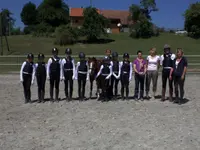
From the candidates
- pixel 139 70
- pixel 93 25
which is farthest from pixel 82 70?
pixel 93 25

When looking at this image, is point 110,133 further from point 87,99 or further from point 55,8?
point 55,8

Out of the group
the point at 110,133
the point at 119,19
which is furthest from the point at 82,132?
the point at 119,19

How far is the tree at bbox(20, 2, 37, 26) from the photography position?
81.8 m

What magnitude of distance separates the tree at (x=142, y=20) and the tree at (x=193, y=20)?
5642mm

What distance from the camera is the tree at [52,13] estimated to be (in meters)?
62.6

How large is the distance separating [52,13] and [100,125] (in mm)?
57878

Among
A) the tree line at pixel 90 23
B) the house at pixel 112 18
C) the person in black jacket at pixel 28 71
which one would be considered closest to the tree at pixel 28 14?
the house at pixel 112 18

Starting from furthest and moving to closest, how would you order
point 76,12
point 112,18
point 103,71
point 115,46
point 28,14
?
1. point 28,14
2. point 76,12
3. point 112,18
4. point 115,46
5. point 103,71

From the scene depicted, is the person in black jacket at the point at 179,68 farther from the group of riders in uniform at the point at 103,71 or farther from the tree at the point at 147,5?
the tree at the point at 147,5

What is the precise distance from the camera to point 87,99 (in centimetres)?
1123

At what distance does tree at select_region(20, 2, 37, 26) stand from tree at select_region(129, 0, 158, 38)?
103ft

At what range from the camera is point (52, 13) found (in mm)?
62812

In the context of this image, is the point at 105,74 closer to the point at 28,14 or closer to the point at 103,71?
the point at 103,71

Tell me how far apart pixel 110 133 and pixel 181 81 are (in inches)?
170
